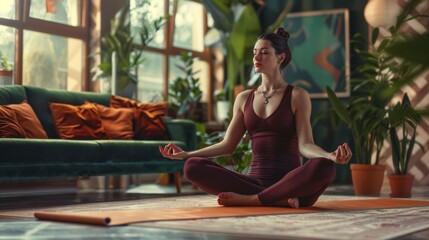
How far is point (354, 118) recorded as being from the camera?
4.75 meters

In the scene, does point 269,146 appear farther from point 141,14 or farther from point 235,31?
point 141,14

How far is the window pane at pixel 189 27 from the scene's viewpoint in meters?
6.72

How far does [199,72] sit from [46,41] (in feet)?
6.80

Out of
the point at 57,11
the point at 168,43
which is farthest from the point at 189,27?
the point at 57,11

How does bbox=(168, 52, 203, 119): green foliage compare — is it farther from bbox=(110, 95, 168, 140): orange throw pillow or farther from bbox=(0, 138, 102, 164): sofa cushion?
bbox=(0, 138, 102, 164): sofa cushion

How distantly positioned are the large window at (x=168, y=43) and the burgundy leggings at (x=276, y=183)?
3.13 meters

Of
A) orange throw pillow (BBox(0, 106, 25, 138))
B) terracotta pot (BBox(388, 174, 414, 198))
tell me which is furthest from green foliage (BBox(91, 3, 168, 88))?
terracotta pot (BBox(388, 174, 414, 198))

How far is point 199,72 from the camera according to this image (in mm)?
6992

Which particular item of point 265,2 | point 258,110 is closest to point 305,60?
point 265,2

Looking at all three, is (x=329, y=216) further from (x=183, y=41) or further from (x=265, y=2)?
(x=265, y=2)

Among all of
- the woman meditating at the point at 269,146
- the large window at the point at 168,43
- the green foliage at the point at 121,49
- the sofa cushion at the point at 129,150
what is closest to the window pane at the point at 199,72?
the large window at the point at 168,43

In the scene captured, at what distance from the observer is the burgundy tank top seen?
284 centimetres

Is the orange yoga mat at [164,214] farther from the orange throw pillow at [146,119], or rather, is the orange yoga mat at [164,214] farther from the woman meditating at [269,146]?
the orange throw pillow at [146,119]

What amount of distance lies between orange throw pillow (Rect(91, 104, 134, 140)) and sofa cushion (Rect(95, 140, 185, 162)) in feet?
0.86
